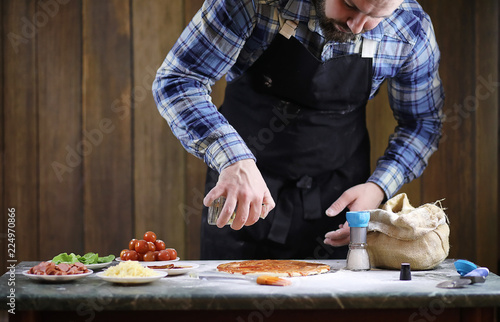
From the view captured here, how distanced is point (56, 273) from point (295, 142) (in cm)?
96

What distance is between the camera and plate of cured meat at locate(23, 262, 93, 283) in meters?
1.42

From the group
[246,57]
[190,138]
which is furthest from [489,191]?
[190,138]

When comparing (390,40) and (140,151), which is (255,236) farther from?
(140,151)

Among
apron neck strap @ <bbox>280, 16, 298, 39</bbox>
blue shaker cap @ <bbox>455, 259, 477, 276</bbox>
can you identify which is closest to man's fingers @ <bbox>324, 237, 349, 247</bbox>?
blue shaker cap @ <bbox>455, 259, 477, 276</bbox>

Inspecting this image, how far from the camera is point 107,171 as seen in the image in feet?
9.69

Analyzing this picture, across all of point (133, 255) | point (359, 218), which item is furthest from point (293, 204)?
point (133, 255)

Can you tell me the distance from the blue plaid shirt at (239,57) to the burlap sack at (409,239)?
1.33 feet

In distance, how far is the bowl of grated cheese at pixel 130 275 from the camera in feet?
4.48

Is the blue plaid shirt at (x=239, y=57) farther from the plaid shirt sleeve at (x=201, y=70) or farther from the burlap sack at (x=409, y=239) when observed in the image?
the burlap sack at (x=409, y=239)

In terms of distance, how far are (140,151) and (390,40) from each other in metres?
1.37

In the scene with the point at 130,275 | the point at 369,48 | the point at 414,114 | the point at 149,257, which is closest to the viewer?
the point at 130,275

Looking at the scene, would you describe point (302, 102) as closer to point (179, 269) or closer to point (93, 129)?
point (179, 269)

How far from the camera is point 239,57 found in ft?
6.78

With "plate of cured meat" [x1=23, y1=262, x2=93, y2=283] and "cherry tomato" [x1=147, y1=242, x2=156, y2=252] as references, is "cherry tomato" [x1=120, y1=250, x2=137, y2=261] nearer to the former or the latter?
"cherry tomato" [x1=147, y1=242, x2=156, y2=252]
